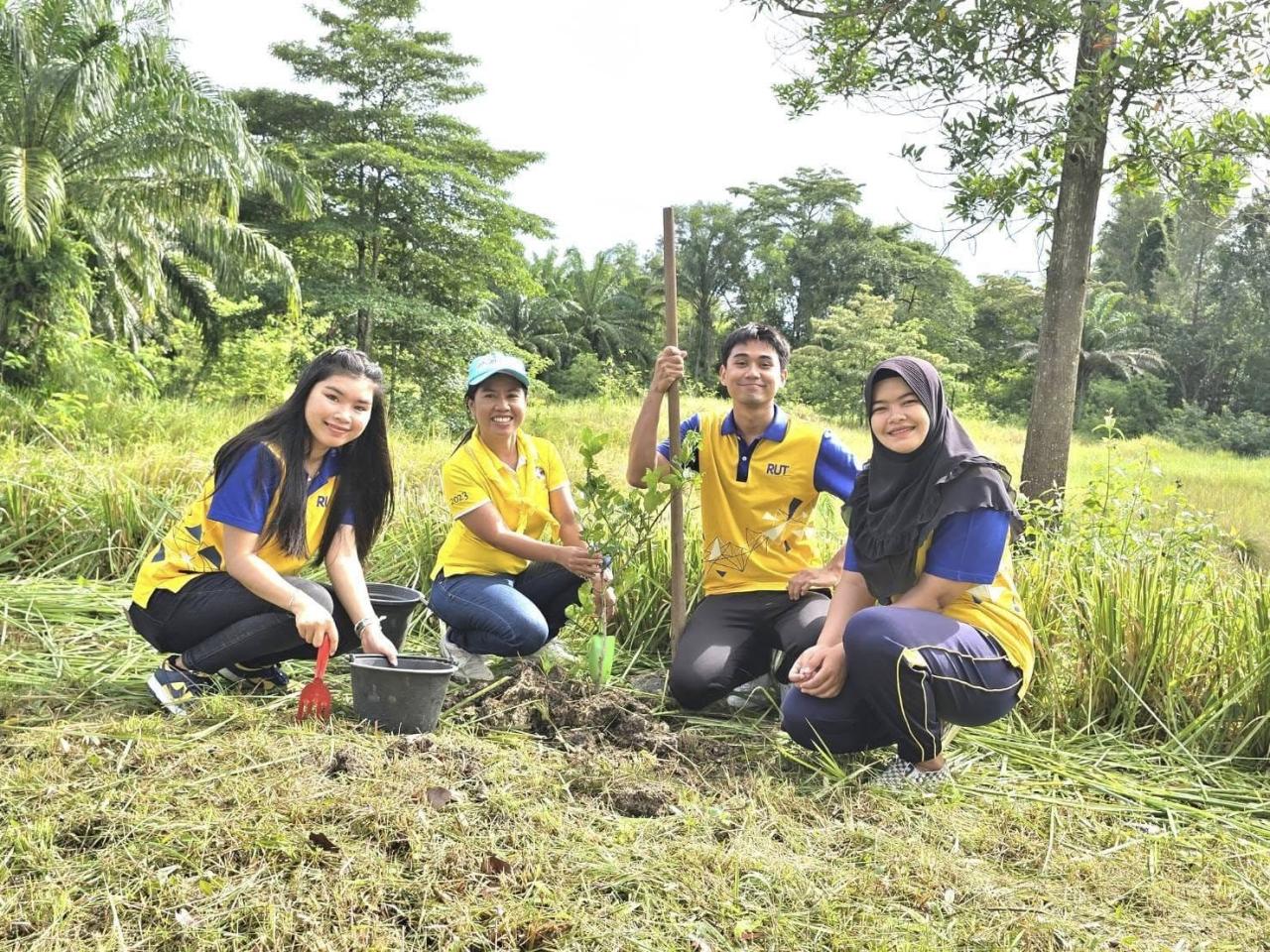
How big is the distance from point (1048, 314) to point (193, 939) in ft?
16.3

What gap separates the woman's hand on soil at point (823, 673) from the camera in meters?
2.51

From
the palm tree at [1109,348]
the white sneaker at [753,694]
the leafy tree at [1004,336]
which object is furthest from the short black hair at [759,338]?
the leafy tree at [1004,336]

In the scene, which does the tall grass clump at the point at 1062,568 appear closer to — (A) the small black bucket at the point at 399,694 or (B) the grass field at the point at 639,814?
(B) the grass field at the point at 639,814

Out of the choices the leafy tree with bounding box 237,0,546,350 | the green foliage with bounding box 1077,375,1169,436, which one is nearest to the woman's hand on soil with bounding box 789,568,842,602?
the leafy tree with bounding box 237,0,546,350

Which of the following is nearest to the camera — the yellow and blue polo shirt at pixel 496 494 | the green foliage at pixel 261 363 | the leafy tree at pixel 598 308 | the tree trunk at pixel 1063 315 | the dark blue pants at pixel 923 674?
the dark blue pants at pixel 923 674

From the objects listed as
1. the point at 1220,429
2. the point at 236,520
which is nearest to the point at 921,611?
the point at 236,520

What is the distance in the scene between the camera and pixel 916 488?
2506mm

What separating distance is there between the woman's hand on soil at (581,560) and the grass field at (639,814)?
371 mm

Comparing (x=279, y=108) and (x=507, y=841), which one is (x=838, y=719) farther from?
(x=279, y=108)

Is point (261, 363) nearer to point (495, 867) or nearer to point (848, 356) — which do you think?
point (495, 867)

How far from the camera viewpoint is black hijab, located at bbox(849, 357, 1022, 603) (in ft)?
7.86

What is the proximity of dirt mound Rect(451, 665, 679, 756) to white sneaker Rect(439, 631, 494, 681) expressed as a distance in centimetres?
21

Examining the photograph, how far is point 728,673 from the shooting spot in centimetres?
301

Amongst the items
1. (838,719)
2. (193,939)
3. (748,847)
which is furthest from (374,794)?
(838,719)
